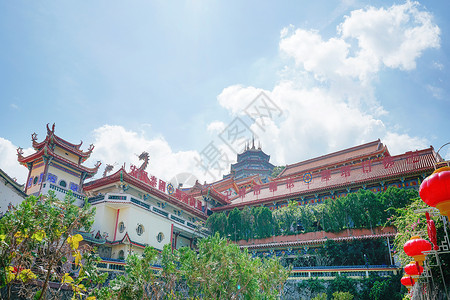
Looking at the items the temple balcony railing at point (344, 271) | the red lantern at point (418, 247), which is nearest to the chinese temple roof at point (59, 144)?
the temple balcony railing at point (344, 271)

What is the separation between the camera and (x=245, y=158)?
5691 centimetres

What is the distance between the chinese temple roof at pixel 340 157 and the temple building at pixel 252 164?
51.7 ft

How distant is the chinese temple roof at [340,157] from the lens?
31.9 metres

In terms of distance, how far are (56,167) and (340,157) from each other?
2603 centimetres

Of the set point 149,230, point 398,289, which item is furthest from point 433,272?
point 149,230

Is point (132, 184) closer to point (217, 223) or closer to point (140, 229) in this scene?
point (140, 229)

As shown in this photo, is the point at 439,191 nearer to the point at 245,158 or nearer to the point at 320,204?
the point at 320,204

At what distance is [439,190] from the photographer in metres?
4.63

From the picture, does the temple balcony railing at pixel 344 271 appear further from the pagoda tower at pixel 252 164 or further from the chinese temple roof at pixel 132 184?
the pagoda tower at pixel 252 164

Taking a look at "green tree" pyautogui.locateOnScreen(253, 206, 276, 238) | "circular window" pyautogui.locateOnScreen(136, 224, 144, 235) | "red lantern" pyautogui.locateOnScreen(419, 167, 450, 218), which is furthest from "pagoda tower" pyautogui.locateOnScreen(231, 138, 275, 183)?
"red lantern" pyautogui.locateOnScreen(419, 167, 450, 218)

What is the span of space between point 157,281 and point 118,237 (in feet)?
43.7

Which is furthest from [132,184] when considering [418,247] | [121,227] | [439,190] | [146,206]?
[439,190]

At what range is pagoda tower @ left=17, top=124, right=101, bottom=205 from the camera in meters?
25.6

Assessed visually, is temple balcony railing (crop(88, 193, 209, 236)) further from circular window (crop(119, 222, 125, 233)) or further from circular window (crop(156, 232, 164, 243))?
circular window (crop(119, 222, 125, 233))
